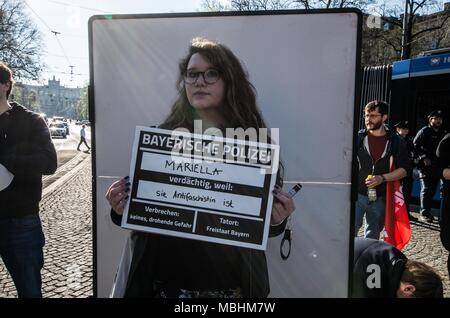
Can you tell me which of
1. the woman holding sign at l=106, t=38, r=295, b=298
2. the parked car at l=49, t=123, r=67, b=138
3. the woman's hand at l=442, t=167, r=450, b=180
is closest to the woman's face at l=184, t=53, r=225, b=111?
the woman holding sign at l=106, t=38, r=295, b=298

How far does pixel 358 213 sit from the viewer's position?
3498mm

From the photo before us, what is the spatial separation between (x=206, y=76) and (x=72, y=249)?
11.4 ft

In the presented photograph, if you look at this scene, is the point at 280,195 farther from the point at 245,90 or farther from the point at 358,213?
the point at 358,213

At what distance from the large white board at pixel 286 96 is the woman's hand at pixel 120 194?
72mm

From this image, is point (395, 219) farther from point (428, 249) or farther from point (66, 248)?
point (66, 248)

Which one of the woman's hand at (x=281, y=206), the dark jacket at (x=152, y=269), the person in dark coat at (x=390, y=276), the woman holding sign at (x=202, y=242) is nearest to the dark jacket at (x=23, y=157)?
the woman holding sign at (x=202, y=242)

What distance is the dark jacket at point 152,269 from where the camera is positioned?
1.70 m

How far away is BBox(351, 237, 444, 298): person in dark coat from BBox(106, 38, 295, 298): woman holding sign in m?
0.61

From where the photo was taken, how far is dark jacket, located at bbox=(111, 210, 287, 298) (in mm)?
1699

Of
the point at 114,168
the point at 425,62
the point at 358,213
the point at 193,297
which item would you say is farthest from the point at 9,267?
the point at 425,62

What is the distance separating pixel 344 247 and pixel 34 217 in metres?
1.87

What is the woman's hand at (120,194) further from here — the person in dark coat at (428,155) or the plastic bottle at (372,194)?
the person in dark coat at (428,155)

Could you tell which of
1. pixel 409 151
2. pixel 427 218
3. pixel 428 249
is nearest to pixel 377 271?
pixel 428 249

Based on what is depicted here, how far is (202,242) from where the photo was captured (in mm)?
1690
